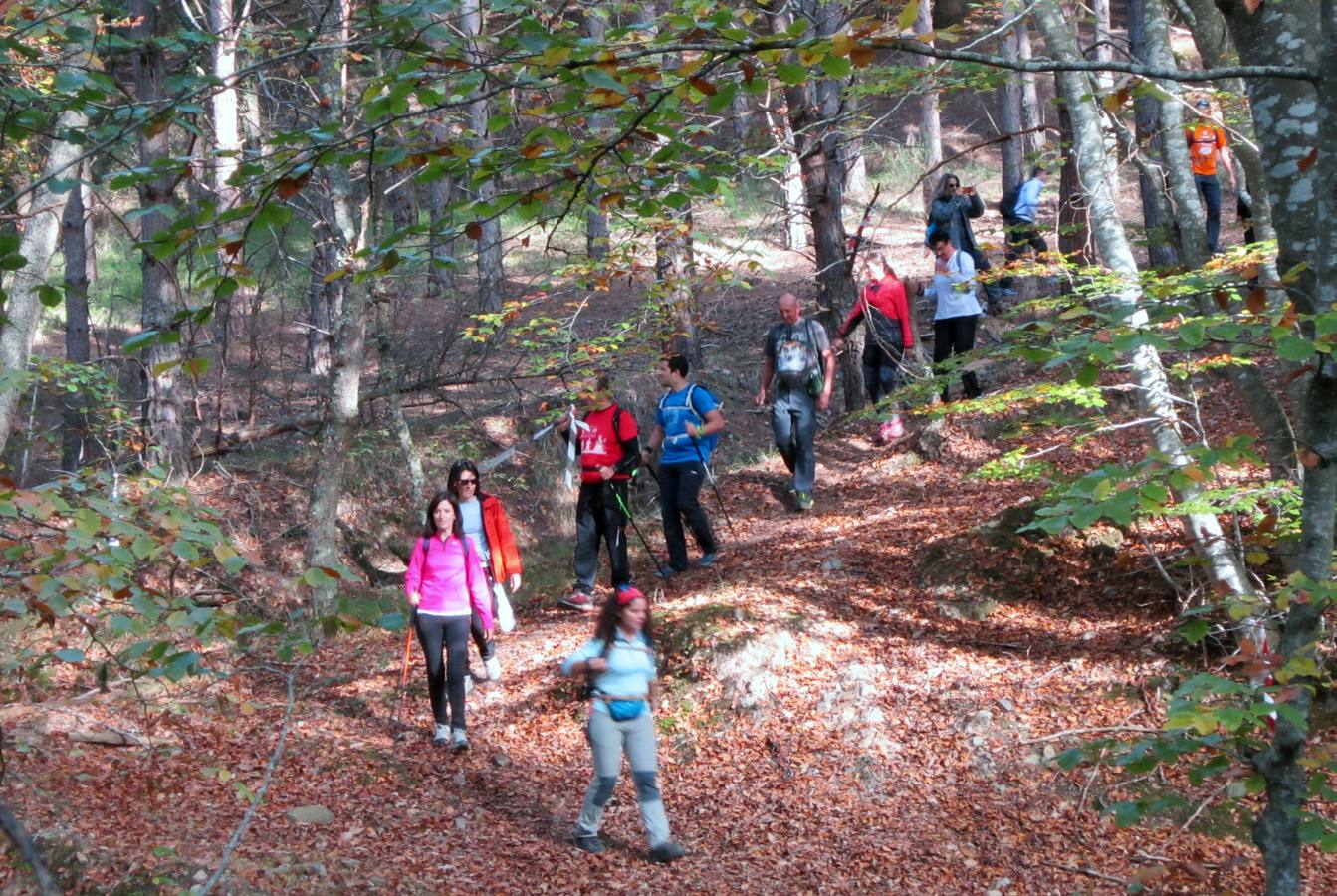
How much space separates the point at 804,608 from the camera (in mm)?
8656

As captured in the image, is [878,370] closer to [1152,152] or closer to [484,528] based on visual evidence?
[1152,152]

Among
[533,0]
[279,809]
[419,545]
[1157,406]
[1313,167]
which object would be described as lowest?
[279,809]

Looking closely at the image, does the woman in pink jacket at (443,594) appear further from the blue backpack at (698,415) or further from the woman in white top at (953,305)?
the woman in white top at (953,305)

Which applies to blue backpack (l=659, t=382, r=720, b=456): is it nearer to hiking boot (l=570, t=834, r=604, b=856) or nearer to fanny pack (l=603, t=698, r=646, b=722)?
fanny pack (l=603, t=698, r=646, b=722)

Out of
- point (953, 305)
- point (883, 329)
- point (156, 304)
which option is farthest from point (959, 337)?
point (156, 304)

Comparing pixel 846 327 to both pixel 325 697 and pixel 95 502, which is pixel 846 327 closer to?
pixel 325 697

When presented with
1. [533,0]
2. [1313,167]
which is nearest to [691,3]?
[533,0]

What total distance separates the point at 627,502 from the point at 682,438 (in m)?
1.09

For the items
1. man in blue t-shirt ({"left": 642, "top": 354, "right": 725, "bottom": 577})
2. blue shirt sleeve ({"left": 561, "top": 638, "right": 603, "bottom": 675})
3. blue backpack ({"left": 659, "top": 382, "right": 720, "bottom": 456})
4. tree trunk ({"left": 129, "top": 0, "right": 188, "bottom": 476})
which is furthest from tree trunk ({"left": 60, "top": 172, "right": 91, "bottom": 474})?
blue shirt sleeve ({"left": 561, "top": 638, "right": 603, "bottom": 675})

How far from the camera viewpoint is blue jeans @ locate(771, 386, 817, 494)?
9.96 m

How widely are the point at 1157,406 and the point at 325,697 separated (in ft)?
21.6

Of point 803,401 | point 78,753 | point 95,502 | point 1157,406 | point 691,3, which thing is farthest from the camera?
point 803,401

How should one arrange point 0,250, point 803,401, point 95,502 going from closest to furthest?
1. point 0,250
2. point 95,502
3. point 803,401

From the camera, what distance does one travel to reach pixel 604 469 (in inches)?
350
